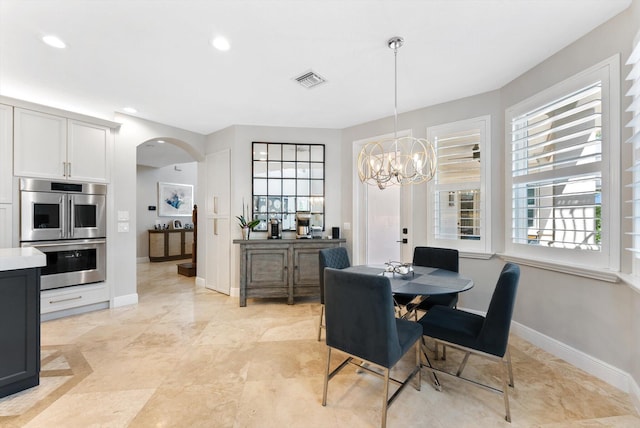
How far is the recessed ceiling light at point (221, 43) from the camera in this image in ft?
7.33

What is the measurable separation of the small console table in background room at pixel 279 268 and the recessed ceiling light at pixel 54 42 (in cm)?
253

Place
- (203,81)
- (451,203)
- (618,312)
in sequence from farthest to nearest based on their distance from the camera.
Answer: (451,203) < (203,81) < (618,312)

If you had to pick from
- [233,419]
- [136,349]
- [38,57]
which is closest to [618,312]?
[233,419]

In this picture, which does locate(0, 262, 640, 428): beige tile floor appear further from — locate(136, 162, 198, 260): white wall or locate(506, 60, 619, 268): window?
locate(136, 162, 198, 260): white wall

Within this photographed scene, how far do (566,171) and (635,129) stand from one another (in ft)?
1.82

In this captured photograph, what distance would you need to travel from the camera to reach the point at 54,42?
7.47 ft

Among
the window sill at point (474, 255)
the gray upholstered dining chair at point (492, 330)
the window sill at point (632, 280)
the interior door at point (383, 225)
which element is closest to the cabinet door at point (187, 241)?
the interior door at point (383, 225)

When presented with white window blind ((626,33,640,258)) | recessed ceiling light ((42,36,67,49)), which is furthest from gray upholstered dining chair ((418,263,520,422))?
recessed ceiling light ((42,36,67,49))

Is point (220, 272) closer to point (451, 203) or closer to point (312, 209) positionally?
point (312, 209)

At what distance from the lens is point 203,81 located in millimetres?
2936

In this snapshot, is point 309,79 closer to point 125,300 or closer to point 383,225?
point 383,225

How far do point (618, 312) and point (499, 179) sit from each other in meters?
1.55

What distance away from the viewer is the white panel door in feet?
14.5

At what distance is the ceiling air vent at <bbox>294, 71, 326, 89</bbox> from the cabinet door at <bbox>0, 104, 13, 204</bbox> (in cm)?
306
